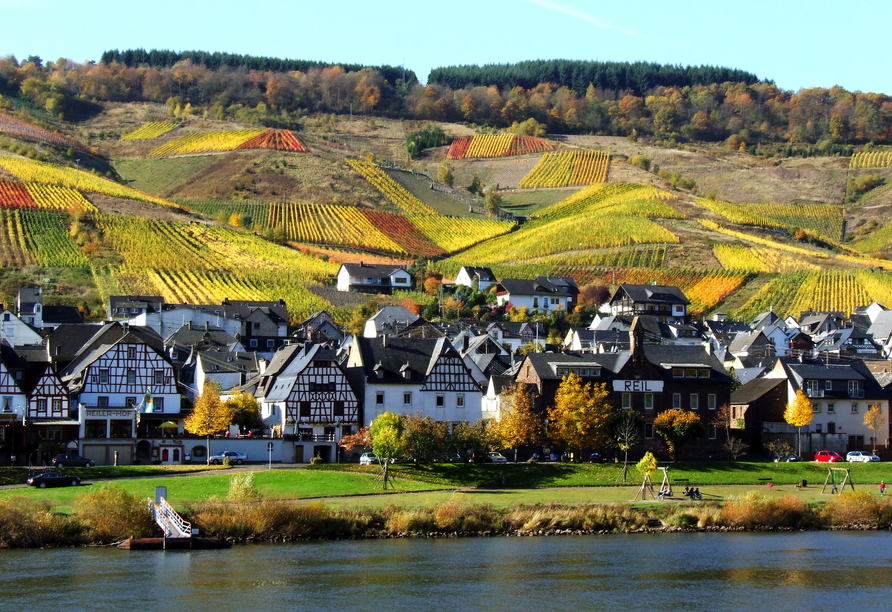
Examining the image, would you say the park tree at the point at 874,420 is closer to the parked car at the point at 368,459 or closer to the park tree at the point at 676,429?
the park tree at the point at 676,429

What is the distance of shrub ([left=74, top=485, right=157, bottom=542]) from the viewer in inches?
2168

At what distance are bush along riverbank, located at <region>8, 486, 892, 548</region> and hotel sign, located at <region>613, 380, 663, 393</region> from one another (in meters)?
18.6

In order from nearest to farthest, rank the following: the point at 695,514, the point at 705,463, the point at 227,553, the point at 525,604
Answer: the point at 525,604 < the point at 227,553 < the point at 695,514 < the point at 705,463

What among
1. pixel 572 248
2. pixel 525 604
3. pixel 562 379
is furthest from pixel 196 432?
pixel 572 248

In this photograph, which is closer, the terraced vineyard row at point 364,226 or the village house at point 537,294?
the village house at point 537,294

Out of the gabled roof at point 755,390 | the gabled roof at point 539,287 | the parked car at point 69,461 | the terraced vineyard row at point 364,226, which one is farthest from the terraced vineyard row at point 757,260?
the parked car at point 69,461

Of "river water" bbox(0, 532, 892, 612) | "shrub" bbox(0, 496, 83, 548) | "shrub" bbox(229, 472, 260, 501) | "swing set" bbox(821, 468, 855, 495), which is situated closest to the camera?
"river water" bbox(0, 532, 892, 612)

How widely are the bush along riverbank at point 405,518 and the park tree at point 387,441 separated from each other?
29.4 ft

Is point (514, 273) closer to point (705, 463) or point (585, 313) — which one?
point (585, 313)

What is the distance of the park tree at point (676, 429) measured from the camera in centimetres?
7925

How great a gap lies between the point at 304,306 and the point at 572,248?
49660 millimetres

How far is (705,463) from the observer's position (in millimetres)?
78625

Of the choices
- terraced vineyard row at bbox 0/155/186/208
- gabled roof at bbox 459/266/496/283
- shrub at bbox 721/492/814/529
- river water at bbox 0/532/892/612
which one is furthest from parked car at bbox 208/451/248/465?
terraced vineyard row at bbox 0/155/186/208

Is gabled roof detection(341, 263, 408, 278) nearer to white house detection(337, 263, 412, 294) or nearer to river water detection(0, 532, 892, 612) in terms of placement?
white house detection(337, 263, 412, 294)
